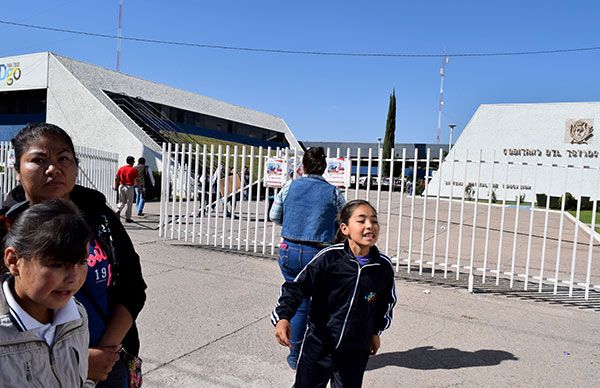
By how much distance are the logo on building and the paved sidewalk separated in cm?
2560

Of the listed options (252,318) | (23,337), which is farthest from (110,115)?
(23,337)

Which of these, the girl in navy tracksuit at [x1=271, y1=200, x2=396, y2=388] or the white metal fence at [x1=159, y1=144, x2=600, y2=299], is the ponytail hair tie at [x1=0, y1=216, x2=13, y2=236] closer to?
the girl in navy tracksuit at [x1=271, y1=200, x2=396, y2=388]

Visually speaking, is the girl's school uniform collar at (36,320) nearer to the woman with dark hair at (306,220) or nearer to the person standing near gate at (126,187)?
the woman with dark hair at (306,220)

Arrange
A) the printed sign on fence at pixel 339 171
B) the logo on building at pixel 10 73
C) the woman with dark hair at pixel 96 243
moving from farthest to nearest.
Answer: the logo on building at pixel 10 73 < the printed sign on fence at pixel 339 171 < the woman with dark hair at pixel 96 243

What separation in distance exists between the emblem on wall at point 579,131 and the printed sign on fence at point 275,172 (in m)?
26.2

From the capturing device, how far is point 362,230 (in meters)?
2.71

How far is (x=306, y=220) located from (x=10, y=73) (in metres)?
29.9

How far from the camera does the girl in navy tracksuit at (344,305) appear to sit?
8.75ft

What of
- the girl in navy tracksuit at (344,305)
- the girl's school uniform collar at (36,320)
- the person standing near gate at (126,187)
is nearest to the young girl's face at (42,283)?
the girl's school uniform collar at (36,320)

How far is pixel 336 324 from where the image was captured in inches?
105

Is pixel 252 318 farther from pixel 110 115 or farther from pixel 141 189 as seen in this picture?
pixel 110 115

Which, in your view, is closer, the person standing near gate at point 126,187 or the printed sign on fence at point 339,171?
the printed sign on fence at point 339,171

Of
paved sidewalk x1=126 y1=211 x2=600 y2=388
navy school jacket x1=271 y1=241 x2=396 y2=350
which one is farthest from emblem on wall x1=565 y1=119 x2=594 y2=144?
navy school jacket x1=271 y1=241 x2=396 y2=350

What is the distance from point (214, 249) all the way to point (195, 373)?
5.05 m
